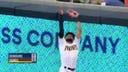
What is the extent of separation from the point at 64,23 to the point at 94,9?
60 cm

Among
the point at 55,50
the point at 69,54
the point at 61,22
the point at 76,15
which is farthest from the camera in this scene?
the point at 55,50

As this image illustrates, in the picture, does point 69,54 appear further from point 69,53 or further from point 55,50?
point 55,50

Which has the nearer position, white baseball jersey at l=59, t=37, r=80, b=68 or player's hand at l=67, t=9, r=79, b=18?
white baseball jersey at l=59, t=37, r=80, b=68

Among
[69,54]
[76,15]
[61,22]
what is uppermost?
[76,15]

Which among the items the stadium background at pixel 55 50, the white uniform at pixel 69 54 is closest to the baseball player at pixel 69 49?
the white uniform at pixel 69 54

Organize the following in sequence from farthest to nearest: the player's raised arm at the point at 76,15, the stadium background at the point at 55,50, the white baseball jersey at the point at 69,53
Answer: the stadium background at the point at 55,50 < the player's raised arm at the point at 76,15 < the white baseball jersey at the point at 69,53

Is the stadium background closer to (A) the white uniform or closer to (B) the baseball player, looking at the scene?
(B) the baseball player

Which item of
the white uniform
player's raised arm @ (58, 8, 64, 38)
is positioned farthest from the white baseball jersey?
player's raised arm @ (58, 8, 64, 38)

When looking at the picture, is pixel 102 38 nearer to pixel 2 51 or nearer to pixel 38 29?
pixel 38 29

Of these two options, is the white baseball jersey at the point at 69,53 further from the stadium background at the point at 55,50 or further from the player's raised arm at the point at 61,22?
the stadium background at the point at 55,50

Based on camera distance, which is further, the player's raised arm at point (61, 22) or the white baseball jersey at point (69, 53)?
the player's raised arm at point (61, 22)

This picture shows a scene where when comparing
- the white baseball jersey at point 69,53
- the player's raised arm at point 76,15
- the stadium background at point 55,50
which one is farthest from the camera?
the stadium background at point 55,50

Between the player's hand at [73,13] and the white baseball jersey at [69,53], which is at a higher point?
the player's hand at [73,13]

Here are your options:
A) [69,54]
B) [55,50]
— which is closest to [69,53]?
[69,54]
